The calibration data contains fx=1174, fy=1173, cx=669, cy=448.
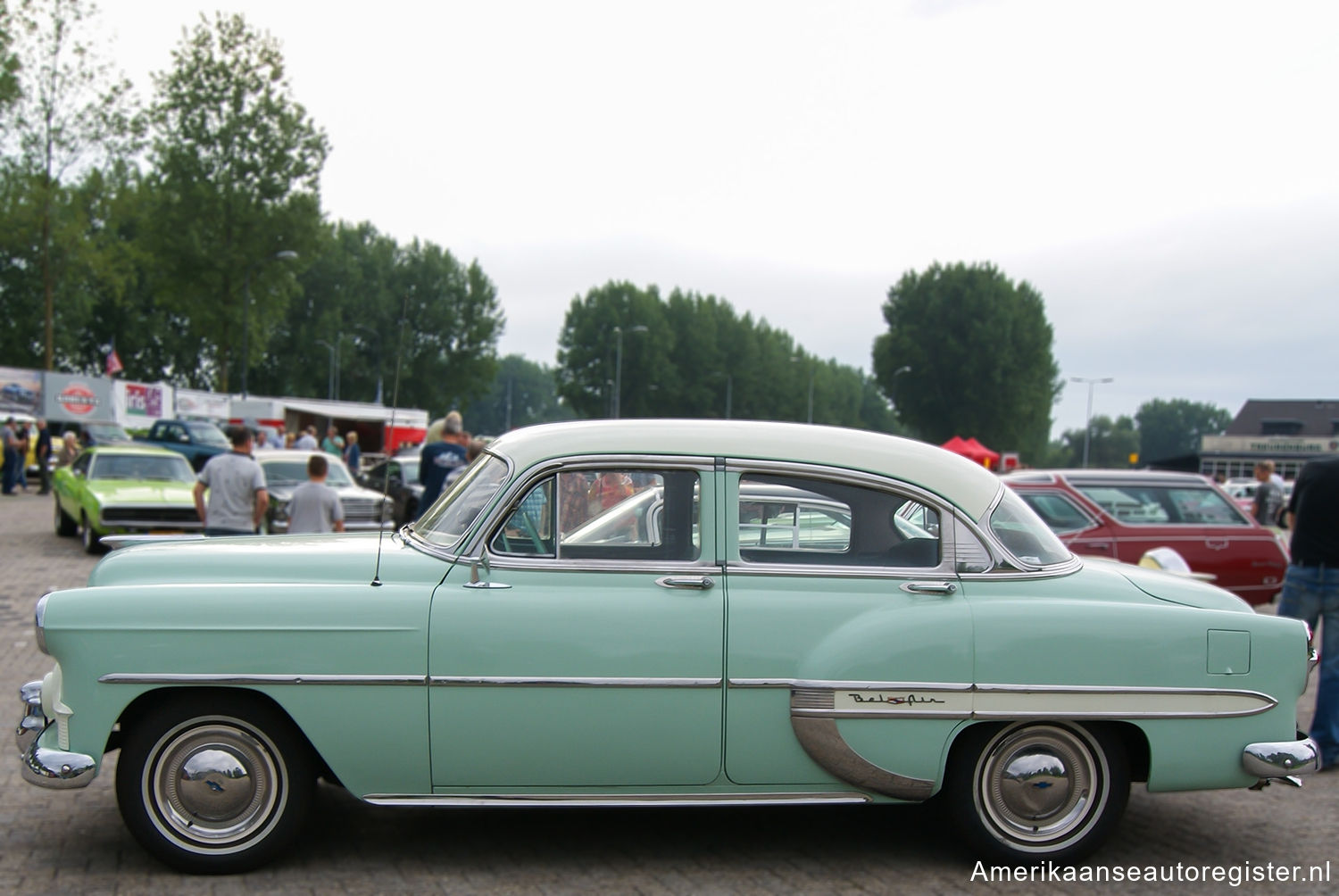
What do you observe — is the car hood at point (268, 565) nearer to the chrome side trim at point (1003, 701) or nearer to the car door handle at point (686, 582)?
the car door handle at point (686, 582)

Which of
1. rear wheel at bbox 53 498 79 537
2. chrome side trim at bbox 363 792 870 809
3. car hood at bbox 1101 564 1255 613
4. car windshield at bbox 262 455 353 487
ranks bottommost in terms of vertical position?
chrome side trim at bbox 363 792 870 809

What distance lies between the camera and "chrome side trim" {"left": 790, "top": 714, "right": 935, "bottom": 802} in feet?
14.0

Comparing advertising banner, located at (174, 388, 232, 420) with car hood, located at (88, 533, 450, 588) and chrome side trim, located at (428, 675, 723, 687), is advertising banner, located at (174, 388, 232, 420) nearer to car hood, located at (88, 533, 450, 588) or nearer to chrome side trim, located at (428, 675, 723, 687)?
car hood, located at (88, 533, 450, 588)

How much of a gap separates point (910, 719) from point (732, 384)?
90738 millimetres

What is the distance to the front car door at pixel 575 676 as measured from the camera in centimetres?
421

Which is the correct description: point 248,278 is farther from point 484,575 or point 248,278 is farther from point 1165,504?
Result: point 484,575

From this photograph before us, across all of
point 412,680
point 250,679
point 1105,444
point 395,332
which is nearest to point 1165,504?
point 412,680

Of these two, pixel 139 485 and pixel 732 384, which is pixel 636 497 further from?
pixel 732 384

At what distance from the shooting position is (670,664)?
4242 mm

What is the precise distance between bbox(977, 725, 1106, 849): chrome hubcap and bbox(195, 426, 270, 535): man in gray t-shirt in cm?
652

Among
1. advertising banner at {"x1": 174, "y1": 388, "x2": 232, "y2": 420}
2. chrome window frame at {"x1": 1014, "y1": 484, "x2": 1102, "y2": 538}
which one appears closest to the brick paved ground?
chrome window frame at {"x1": 1014, "y1": 484, "x2": 1102, "y2": 538}

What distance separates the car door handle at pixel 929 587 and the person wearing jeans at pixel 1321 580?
278 cm

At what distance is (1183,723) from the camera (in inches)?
173

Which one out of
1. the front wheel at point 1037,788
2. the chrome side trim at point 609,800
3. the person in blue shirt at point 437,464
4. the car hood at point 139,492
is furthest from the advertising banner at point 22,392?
the front wheel at point 1037,788
